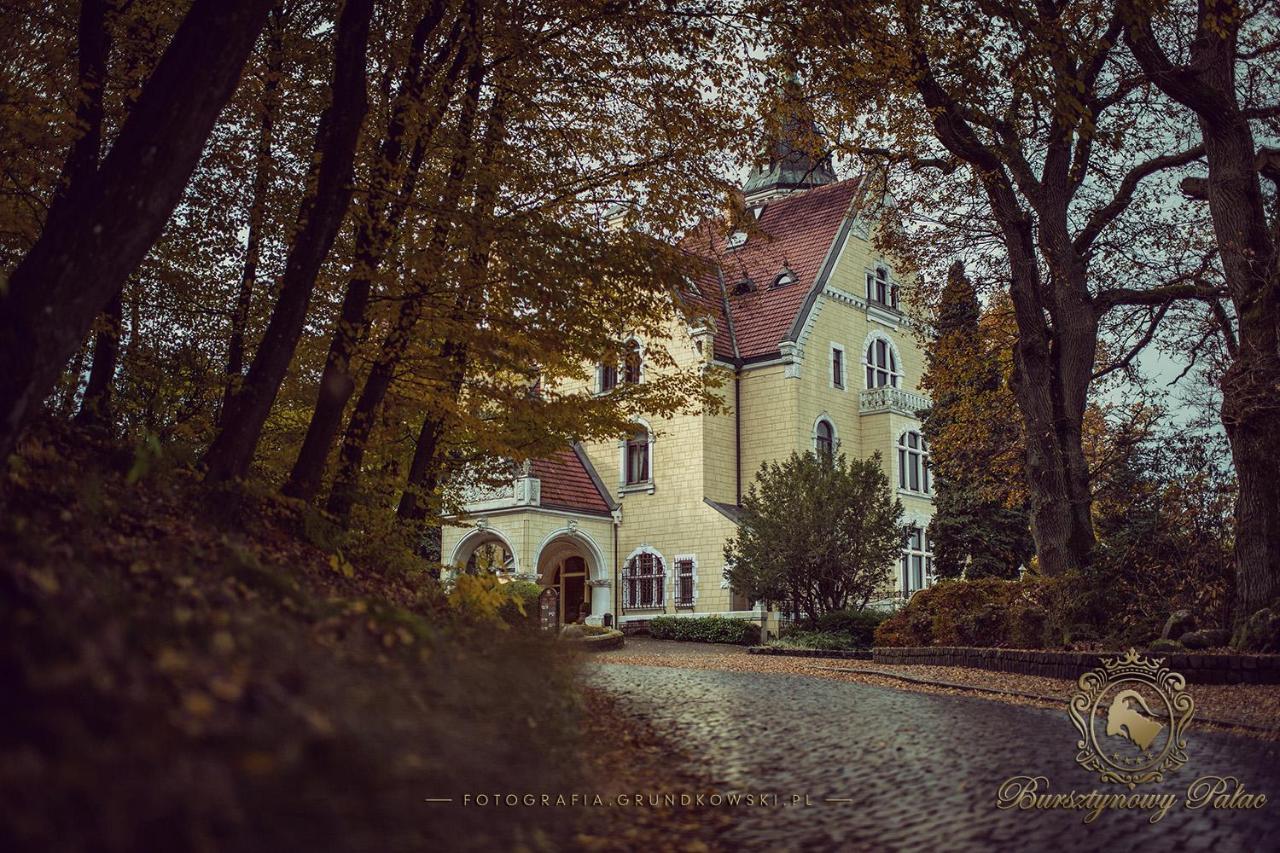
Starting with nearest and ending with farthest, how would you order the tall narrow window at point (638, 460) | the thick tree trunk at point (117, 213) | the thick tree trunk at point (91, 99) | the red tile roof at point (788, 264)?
the thick tree trunk at point (117, 213), the thick tree trunk at point (91, 99), the red tile roof at point (788, 264), the tall narrow window at point (638, 460)

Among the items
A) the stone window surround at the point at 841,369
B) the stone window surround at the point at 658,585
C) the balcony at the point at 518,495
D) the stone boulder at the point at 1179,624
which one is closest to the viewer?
the stone boulder at the point at 1179,624

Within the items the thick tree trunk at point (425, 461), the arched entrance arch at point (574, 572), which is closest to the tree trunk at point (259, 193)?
the thick tree trunk at point (425, 461)

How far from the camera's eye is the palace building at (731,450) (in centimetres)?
3316

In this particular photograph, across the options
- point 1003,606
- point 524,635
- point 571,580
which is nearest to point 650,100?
point 524,635

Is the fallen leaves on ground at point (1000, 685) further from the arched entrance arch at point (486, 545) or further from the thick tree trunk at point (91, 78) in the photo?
the arched entrance arch at point (486, 545)

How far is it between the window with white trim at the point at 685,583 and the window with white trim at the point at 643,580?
22.3 inches

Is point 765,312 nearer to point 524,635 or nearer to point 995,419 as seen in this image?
point 995,419

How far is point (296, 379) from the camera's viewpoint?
1346 centimetres

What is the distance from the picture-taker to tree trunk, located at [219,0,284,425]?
12.6 meters

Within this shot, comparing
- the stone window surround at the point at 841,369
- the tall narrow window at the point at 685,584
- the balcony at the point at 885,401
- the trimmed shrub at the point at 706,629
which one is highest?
the stone window surround at the point at 841,369

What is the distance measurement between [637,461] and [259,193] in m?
23.6

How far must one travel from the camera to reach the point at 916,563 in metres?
36.2

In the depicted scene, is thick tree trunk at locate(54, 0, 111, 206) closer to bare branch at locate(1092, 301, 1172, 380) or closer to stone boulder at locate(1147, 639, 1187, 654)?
stone boulder at locate(1147, 639, 1187, 654)

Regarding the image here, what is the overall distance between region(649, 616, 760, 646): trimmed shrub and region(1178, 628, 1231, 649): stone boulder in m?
14.6
